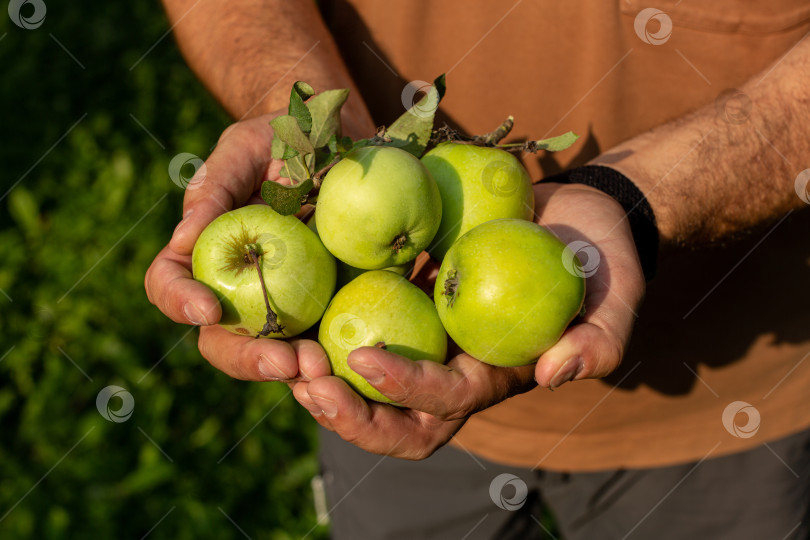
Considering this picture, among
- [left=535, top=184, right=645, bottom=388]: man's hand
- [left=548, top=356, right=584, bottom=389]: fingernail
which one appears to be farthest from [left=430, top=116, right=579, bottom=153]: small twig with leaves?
[left=548, top=356, right=584, bottom=389]: fingernail

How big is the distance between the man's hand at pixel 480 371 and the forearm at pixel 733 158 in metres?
0.34

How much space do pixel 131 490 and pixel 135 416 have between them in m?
0.46

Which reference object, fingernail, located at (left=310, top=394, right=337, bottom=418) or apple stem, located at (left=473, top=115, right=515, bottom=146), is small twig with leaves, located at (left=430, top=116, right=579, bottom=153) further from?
fingernail, located at (left=310, top=394, right=337, bottom=418)

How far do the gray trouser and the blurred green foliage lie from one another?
87 centimetres

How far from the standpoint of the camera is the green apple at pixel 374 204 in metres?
1.88

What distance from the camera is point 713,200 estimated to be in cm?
243

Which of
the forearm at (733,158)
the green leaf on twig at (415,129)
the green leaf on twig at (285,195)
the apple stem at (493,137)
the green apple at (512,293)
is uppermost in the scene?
the green leaf on twig at (285,195)

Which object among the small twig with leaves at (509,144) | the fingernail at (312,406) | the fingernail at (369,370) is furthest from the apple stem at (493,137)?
the fingernail at (312,406)

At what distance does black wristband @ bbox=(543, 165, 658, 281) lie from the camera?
227cm

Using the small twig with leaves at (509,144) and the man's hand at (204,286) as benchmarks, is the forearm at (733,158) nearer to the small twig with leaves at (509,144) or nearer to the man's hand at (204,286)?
the small twig with leaves at (509,144)

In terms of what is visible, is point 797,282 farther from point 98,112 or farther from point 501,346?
point 98,112

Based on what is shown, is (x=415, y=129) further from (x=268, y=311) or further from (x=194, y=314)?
(x=194, y=314)

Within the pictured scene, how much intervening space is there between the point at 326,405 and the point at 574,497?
1.74 metres

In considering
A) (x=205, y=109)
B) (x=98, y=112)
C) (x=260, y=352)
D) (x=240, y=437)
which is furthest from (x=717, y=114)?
(x=98, y=112)
